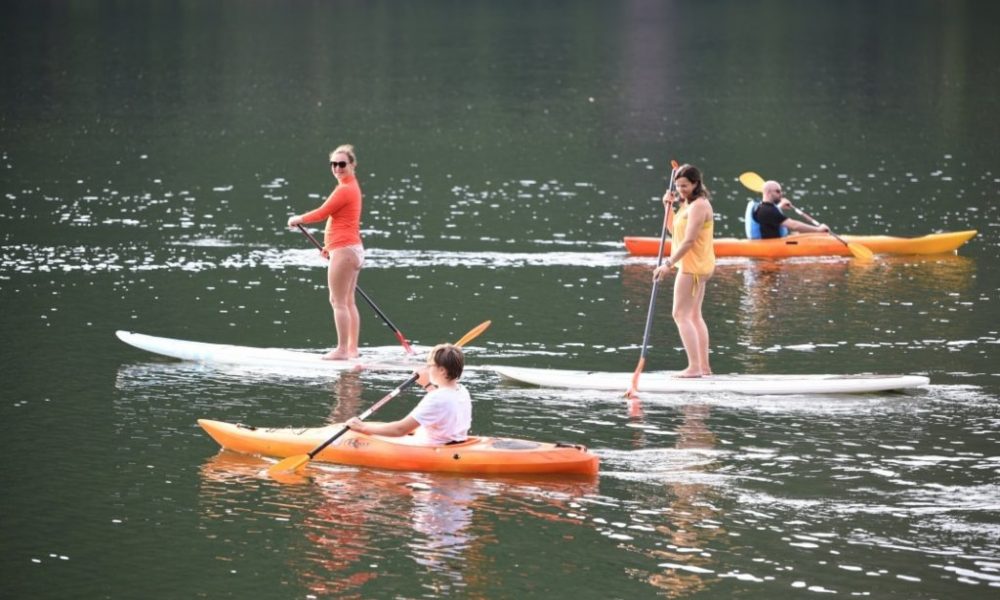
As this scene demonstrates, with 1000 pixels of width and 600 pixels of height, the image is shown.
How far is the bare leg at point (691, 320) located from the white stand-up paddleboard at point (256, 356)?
281cm

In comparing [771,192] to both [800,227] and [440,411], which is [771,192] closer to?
[800,227]

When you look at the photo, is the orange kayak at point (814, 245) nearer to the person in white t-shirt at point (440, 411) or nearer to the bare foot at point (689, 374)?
the bare foot at point (689, 374)

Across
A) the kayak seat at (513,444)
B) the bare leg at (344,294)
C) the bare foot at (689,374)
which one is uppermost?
the bare leg at (344,294)

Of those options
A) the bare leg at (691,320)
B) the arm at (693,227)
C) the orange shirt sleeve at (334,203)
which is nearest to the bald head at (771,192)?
the bare leg at (691,320)

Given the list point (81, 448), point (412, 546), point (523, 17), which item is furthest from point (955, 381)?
point (523, 17)

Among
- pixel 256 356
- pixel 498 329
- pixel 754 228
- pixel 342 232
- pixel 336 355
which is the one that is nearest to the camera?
pixel 342 232

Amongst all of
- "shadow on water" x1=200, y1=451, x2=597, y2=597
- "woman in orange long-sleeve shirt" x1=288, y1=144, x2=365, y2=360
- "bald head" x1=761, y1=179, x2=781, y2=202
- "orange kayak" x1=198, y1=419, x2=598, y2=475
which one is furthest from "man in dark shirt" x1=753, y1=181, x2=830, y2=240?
"shadow on water" x1=200, y1=451, x2=597, y2=597

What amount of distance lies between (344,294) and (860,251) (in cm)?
997

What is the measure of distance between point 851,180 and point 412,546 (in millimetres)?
22461

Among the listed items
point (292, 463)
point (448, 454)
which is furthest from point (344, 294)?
point (448, 454)

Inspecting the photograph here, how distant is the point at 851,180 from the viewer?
31.9 metres

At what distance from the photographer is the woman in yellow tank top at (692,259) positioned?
14977 mm

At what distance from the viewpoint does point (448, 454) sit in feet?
41.3

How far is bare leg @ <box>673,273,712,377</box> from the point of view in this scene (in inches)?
601
